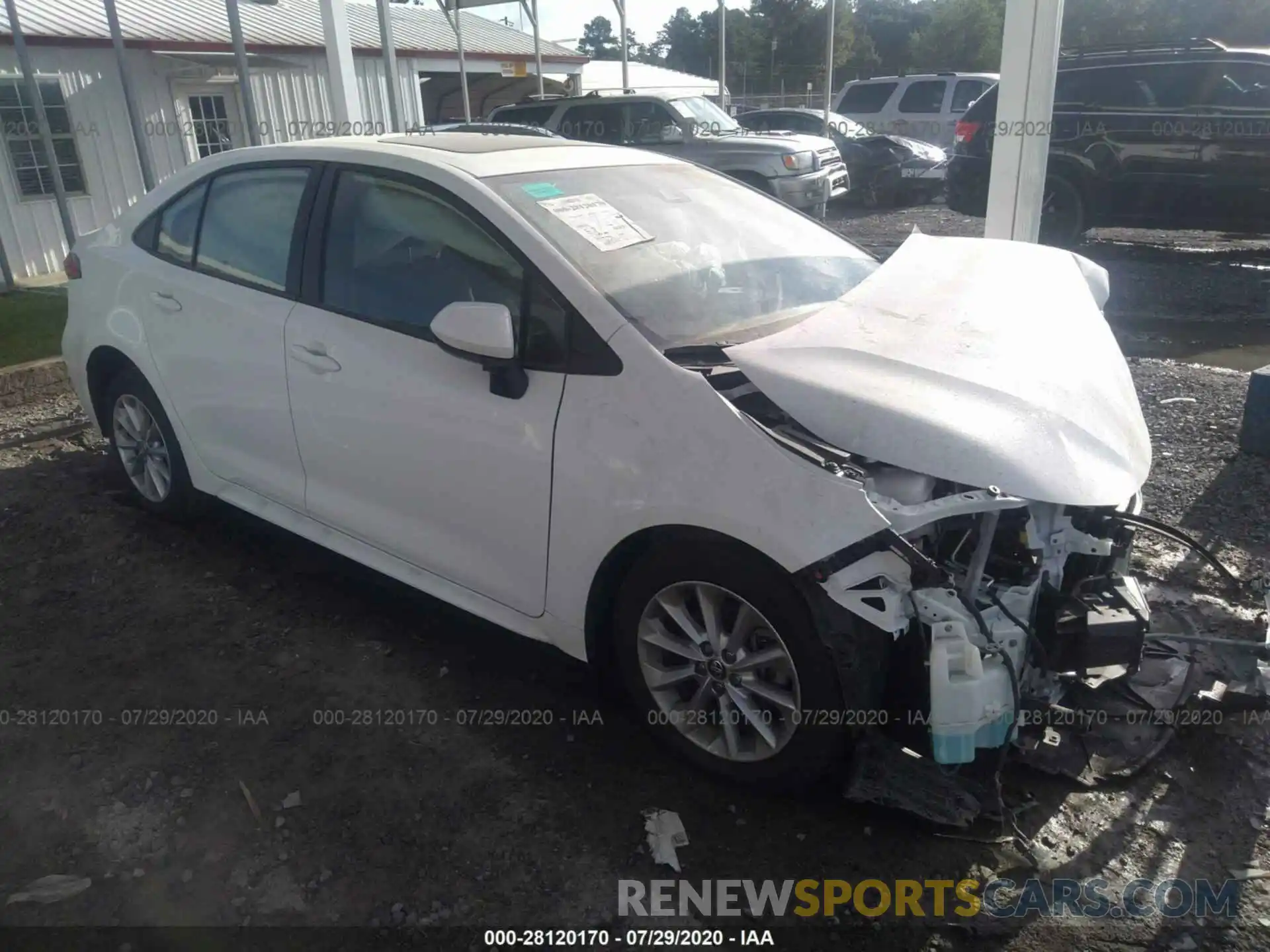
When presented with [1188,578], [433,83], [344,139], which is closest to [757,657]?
[1188,578]

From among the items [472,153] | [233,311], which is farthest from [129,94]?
[472,153]

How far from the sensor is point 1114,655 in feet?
8.69

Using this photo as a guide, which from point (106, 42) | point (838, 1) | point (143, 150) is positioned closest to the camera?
point (143, 150)

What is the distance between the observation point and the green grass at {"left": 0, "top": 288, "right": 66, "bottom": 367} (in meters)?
7.00

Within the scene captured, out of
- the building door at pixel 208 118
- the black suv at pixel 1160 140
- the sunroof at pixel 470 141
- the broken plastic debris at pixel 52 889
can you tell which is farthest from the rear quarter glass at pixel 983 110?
the broken plastic debris at pixel 52 889

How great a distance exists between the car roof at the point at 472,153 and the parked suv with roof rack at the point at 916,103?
1594cm

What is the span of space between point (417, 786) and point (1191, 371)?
5.84 meters

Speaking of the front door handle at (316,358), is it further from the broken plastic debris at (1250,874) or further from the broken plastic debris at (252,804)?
the broken plastic debris at (1250,874)

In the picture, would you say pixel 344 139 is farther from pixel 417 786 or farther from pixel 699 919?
pixel 699 919

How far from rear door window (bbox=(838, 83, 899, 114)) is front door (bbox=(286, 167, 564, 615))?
61.1 ft

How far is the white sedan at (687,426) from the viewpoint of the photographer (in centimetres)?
241

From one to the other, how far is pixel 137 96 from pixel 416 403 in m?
11.9

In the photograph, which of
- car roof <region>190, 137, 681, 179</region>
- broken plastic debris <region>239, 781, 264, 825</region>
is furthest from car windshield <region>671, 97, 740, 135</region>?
broken plastic debris <region>239, 781, 264, 825</region>

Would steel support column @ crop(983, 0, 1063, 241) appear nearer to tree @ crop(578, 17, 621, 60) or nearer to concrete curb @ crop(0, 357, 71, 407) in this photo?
concrete curb @ crop(0, 357, 71, 407)
